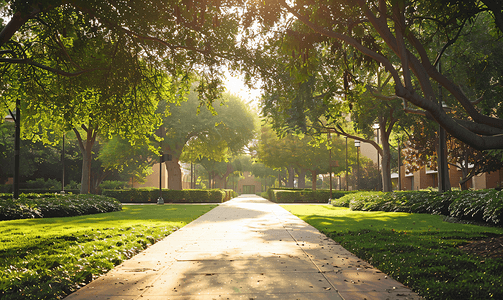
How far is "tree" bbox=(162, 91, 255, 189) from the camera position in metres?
37.9

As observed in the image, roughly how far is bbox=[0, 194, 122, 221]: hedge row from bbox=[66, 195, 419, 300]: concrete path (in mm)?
8929

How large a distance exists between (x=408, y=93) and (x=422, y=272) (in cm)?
354

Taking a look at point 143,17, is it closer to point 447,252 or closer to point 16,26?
point 16,26

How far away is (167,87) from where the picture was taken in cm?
1752

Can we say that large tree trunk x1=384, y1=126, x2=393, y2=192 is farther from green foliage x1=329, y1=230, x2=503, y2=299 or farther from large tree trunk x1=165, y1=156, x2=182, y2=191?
large tree trunk x1=165, y1=156, x2=182, y2=191

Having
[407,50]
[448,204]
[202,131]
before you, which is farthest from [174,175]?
[407,50]

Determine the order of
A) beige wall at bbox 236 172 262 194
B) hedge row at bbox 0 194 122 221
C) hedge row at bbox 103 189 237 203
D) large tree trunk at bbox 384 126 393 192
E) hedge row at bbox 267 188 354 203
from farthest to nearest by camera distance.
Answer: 1. beige wall at bbox 236 172 262 194
2. hedge row at bbox 267 188 354 203
3. hedge row at bbox 103 189 237 203
4. large tree trunk at bbox 384 126 393 192
5. hedge row at bbox 0 194 122 221

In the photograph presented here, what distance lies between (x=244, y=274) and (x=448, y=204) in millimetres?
11426

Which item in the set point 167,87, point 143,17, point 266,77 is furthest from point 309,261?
point 167,87

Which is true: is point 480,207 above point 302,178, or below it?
below

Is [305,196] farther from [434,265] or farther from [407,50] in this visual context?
[434,265]

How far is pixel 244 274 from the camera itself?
5.72 metres

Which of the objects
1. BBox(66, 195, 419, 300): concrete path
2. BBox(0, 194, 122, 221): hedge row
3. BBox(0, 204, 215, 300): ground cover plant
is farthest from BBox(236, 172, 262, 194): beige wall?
BBox(66, 195, 419, 300): concrete path

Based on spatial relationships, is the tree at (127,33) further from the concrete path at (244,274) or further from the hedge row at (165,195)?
the hedge row at (165,195)
